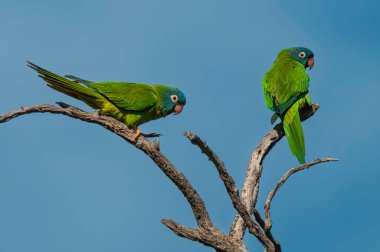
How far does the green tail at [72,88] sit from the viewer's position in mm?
6404

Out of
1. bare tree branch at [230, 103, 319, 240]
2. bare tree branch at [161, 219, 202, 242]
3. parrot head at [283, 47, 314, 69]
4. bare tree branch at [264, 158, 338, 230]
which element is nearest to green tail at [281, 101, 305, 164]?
bare tree branch at [230, 103, 319, 240]

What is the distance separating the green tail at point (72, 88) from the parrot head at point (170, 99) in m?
0.88

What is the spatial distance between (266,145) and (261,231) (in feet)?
4.48

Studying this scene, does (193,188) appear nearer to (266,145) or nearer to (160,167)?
(160,167)

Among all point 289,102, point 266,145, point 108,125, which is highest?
point 289,102

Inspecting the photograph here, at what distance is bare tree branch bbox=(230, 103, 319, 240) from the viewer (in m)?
6.25

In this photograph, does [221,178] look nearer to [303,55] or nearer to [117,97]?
[117,97]

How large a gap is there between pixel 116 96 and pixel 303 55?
2.88 m

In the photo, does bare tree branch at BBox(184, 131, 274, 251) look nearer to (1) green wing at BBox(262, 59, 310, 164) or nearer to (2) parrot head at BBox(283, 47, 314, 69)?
(1) green wing at BBox(262, 59, 310, 164)

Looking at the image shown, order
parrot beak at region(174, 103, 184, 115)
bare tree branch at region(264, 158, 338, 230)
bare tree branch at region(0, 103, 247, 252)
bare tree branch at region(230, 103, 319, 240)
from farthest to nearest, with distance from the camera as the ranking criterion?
parrot beak at region(174, 103, 184, 115) → bare tree branch at region(230, 103, 319, 240) → bare tree branch at region(0, 103, 247, 252) → bare tree branch at region(264, 158, 338, 230)

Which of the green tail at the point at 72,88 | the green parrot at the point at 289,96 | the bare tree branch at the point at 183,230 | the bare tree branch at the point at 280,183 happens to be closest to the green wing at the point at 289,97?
the green parrot at the point at 289,96

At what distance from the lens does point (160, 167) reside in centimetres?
616

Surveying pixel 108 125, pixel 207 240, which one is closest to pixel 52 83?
pixel 108 125

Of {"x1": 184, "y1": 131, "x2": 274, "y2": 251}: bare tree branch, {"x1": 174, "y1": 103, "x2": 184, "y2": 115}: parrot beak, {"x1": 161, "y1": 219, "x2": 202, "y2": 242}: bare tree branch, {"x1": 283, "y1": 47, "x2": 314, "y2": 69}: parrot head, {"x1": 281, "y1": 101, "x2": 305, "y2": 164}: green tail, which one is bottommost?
{"x1": 161, "y1": 219, "x2": 202, "y2": 242}: bare tree branch
